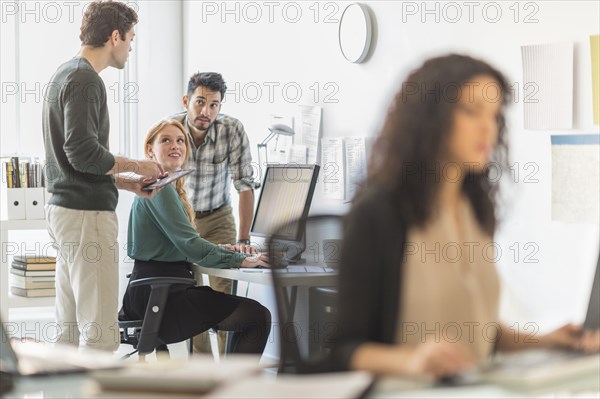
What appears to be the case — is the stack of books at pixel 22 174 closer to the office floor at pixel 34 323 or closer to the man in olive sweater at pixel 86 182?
the office floor at pixel 34 323

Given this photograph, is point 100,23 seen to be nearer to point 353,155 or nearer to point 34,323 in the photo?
point 353,155

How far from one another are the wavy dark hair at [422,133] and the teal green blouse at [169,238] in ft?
6.15

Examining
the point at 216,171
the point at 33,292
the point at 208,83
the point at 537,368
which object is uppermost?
the point at 208,83

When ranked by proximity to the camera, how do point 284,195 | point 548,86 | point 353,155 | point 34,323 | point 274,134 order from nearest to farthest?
point 548,86, point 284,195, point 353,155, point 274,134, point 34,323

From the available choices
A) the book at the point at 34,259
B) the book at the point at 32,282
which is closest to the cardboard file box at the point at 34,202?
the book at the point at 34,259

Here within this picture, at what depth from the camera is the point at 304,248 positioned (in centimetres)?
188

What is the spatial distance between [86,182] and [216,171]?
43.0 inches

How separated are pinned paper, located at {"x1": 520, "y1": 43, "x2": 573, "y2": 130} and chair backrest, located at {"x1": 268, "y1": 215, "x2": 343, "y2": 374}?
0.89 metres

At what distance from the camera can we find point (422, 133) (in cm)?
116

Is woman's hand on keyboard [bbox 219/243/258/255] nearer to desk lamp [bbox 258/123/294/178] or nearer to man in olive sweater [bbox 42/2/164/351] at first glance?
man in olive sweater [bbox 42/2/164/351]

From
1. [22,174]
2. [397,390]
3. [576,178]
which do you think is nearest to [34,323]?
[22,174]

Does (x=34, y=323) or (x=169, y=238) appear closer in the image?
(x=169, y=238)

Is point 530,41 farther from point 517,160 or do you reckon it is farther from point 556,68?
point 517,160

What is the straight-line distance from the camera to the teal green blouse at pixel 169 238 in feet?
9.95
